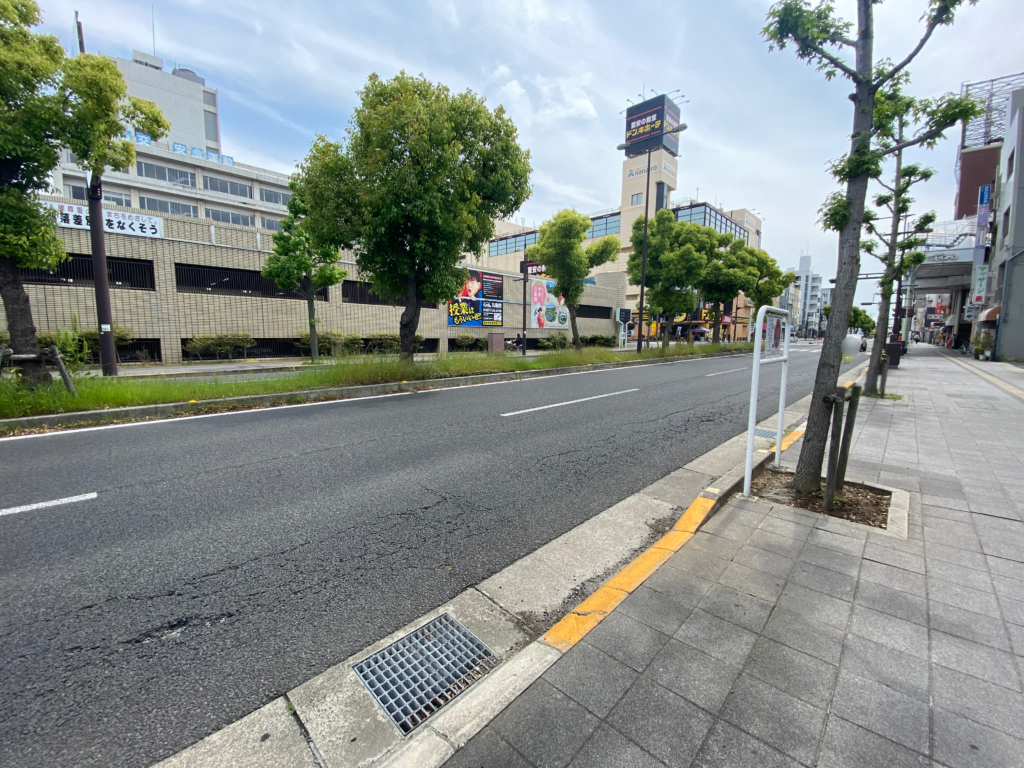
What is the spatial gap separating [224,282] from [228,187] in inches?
1221

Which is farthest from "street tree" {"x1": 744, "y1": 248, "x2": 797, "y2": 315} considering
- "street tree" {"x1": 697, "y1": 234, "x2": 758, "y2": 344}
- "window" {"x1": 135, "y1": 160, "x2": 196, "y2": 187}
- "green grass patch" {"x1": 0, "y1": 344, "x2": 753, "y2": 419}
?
"window" {"x1": 135, "y1": 160, "x2": 196, "y2": 187}

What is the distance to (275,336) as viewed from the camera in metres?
20.3

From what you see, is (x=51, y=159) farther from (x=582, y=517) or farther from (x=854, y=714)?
(x=854, y=714)

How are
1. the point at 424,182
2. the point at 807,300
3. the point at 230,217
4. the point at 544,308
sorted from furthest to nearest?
the point at 807,300 → the point at 230,217 → the point at 544,308 → the point at 424,182

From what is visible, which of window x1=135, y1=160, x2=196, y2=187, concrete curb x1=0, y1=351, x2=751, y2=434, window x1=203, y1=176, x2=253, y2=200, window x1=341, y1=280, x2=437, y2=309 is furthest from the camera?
window x1=203, y1=176, x2=253, y2=200

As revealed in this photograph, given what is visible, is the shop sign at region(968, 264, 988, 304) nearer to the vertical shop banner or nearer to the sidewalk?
the vertical shop banner

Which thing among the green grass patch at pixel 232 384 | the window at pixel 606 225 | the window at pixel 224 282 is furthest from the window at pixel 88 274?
the window at pixel 606 225

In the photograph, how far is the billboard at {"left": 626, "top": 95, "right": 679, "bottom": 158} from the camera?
58.3 m

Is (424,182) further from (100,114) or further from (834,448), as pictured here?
(834,448)

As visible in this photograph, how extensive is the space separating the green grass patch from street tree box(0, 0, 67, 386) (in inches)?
29.6

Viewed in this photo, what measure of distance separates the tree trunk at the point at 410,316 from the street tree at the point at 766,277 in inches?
1035

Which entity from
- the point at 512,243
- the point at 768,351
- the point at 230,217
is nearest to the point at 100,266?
the point at 768,351

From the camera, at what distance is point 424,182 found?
1093 centimetres

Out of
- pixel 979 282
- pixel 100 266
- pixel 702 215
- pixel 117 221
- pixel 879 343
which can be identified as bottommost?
pixel 879 343
